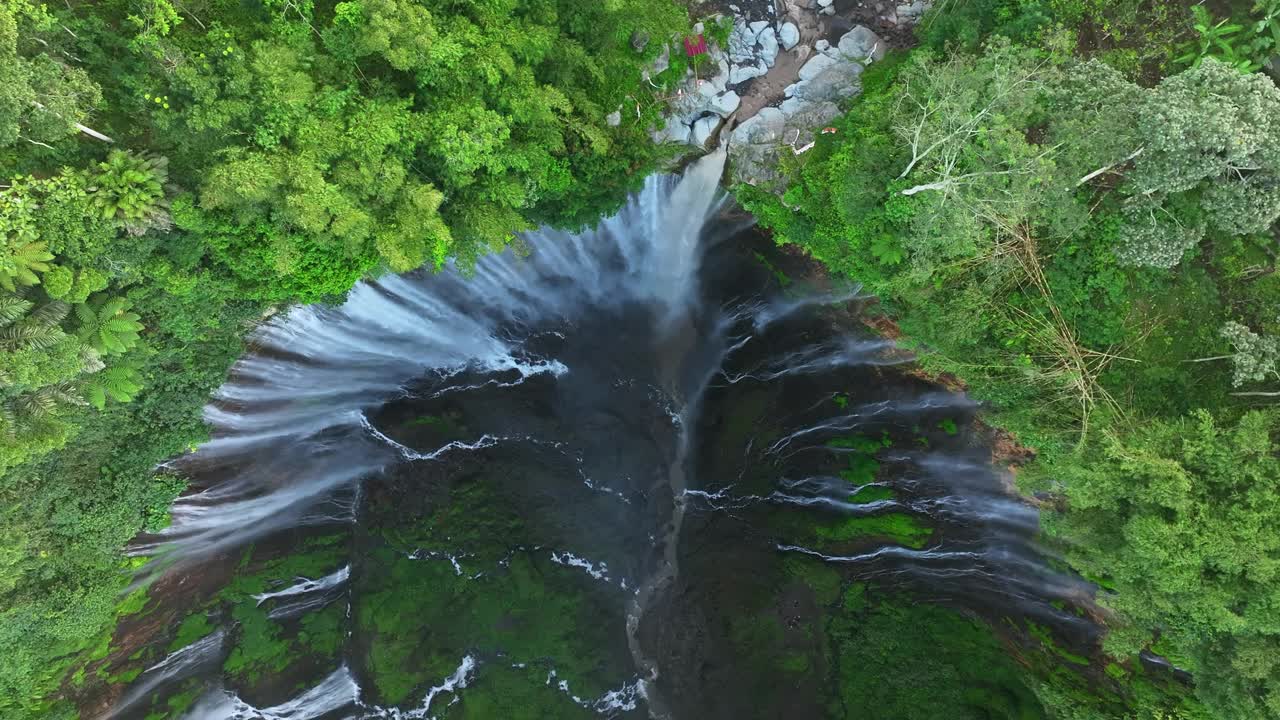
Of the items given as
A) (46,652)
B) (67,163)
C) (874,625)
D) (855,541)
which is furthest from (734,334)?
(46,652)

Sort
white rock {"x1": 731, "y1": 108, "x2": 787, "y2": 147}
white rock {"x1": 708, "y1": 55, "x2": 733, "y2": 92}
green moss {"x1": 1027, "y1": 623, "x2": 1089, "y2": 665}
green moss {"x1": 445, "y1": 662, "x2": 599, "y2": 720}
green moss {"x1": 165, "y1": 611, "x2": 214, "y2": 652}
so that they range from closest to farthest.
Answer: green moss {"x1": 1027, "y1": 623, "x2": 1089, "y2": 665} < white rock {"x1": 708, "y1": 55, "x2": 733, "y2": 92} < white rock {"x1": 731, "y1": 108, "x2": 787, "y2": 147} < green moss {"x1": 165, "y1": 611, "x2": 214, "y2": 652} < green moss {"x1": 445, "y1": 662, "x2": 599, "y2": 720}

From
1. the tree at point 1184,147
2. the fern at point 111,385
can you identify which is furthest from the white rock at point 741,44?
the fern at point 111,385

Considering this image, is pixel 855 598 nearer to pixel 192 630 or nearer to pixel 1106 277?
pixel 1106 277

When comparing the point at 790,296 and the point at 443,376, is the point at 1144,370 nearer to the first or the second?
the point at 790,296

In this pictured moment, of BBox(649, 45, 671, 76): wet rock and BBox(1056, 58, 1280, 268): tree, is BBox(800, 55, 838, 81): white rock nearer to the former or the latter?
BBox(649, 45, 671, 76): wet rock

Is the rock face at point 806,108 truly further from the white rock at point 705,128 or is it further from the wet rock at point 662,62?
the wet rock at point 662,62

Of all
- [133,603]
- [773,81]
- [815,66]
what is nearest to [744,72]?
[773,81]

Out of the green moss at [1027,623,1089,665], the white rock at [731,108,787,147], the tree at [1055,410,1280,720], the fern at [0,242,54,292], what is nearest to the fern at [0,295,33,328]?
the fern at [0,242,54,292]
